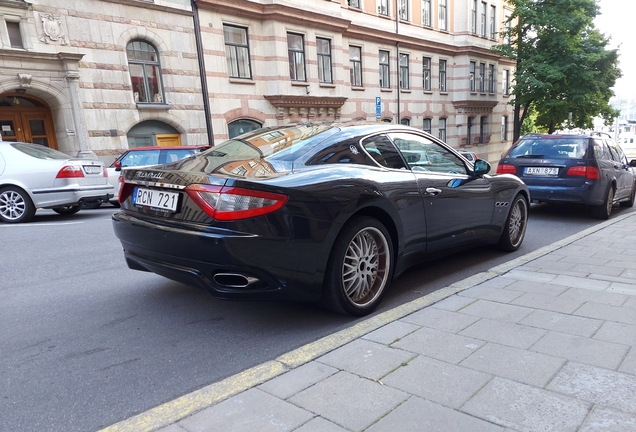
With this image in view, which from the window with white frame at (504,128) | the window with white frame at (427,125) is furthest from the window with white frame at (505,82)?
the window with white frame at (427,125)

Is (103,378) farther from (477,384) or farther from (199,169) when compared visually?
(477,384)

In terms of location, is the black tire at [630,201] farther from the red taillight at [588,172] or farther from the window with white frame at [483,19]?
the window with white frame at [483,19]

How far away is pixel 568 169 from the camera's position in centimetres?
765

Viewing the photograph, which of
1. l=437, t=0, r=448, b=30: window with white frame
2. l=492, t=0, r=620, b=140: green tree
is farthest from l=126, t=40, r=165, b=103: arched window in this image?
l=492, t=0, r=620, b=140: green tree

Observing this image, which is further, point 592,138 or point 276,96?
point 276,96

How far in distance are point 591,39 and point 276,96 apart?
67.8ft

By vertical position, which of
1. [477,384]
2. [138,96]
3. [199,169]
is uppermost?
[138,96]

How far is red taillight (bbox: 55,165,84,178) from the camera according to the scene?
804cm

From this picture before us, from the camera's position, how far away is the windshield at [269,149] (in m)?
3.12

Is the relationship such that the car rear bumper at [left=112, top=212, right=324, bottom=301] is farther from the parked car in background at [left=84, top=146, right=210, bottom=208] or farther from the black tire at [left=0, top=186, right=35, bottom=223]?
the parked car in background at [left=84, top=146, right=210, bottom=208]

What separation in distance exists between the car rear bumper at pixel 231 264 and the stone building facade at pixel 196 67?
1253cm

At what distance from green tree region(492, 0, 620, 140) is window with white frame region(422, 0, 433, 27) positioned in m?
5.14

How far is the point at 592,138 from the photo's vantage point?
786cm

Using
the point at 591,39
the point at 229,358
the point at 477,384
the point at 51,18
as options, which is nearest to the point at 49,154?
the point at 51,18
